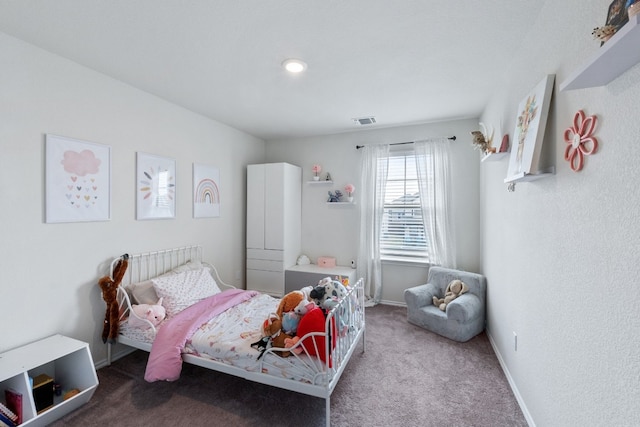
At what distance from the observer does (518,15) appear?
1.73m

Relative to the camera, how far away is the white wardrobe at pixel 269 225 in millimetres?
4066

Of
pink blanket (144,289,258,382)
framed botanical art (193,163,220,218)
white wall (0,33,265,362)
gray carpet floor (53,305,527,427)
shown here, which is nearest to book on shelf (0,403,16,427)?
gray carpet floor (53,305,527,427)

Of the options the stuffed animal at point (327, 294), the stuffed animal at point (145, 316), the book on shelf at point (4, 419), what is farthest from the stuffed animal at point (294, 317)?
the book on shelf at point (4, 419)

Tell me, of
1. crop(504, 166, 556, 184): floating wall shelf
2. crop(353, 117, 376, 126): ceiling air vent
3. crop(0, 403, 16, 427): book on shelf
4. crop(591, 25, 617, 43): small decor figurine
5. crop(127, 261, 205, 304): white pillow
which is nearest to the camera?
crop(591, 25, 617, 43): small decor figurine

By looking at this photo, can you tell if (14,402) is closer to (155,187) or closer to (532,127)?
(155,187)

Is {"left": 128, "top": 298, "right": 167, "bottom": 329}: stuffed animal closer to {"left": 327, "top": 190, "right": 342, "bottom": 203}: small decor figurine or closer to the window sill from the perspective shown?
{"left": 327, "top": 190, "right": 342, "bottom": 203}: small decor figurine

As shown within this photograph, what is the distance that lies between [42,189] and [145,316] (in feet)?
4.02

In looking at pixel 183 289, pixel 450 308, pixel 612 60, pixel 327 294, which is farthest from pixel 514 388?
pixel 183 289

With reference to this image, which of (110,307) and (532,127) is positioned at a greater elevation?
(532,127)

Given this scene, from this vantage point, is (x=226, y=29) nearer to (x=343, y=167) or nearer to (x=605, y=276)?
(x=605, y=276)

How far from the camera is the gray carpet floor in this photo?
190 cm

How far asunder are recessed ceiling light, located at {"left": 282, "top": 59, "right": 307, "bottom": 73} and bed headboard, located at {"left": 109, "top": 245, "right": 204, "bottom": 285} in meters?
2.22

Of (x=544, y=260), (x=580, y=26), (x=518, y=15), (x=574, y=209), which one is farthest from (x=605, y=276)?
(x=518, y=15)

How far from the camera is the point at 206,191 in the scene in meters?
3.57
